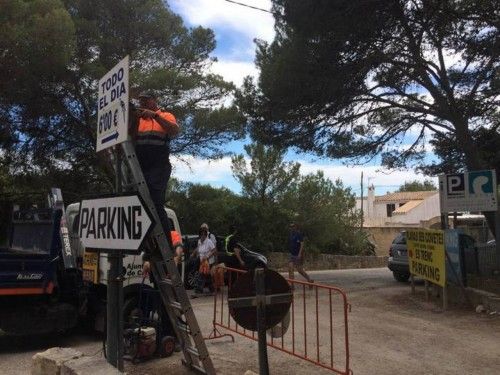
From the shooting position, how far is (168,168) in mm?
5555

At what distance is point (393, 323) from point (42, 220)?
239 inches

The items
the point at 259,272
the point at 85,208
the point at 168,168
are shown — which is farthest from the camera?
the point at 168,168

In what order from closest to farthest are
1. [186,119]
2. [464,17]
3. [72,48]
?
[464,17]
[72,48]
[186,119]

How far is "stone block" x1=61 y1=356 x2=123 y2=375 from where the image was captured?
4.50m

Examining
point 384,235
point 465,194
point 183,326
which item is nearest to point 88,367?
point 183,326

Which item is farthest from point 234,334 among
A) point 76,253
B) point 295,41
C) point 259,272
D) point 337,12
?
point 295,41

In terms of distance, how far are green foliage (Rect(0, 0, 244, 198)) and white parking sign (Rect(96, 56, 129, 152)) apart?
1098cm

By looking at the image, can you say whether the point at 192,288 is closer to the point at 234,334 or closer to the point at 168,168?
the point at 234,334

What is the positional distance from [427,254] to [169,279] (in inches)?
315

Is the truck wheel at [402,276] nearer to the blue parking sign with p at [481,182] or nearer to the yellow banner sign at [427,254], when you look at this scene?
the yellow banner sign at [427,254]

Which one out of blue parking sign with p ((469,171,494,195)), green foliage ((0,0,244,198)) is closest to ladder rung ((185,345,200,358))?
blue parking sign with p ((469,171,494,195))

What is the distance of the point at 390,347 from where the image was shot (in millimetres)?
7711

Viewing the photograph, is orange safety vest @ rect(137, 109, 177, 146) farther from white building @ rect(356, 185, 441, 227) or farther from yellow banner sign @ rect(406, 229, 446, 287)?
white building @ rect(356, 185, 441, 227)

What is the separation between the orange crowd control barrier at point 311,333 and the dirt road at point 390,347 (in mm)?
165
